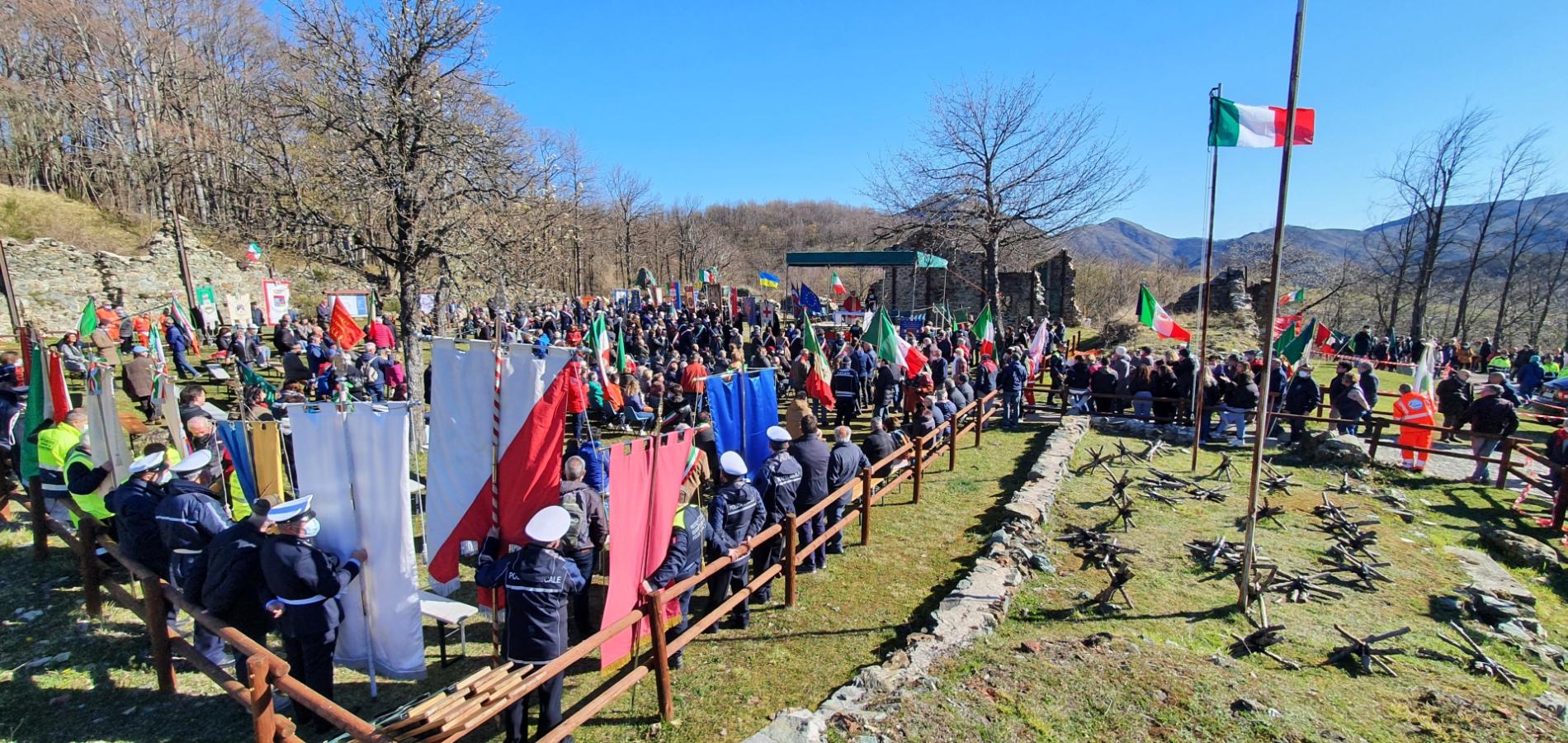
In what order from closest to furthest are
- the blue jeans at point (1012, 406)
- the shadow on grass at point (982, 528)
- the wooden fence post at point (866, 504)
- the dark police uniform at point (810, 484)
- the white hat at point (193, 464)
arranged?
the white hat at point (193, 464) < the shadow on grass at point (982, 528) < the dark police uniform at point (810, 484) < the wooden fence post at point (866, 504) < the blue jeans at point (1012, 406)

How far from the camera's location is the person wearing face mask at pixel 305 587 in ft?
14.4

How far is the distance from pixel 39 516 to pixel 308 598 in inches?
220

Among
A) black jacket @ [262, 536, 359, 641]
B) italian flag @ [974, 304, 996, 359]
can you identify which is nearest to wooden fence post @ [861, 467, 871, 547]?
black jacket @ [262, 536, 359, 641]

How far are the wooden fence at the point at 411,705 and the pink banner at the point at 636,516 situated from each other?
0.17 meters

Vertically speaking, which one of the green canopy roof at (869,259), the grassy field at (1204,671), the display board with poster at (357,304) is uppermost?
the green canopy roof at (869,259)

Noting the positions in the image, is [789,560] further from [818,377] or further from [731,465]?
[818,377]

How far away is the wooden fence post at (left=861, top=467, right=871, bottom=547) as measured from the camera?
313 inches

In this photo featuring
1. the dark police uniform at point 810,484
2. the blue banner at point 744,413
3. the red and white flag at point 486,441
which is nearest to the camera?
the red and white flag at point 486,441

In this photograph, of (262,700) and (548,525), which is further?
(548,525)

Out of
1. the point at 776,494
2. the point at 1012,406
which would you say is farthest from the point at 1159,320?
the point at 776,494

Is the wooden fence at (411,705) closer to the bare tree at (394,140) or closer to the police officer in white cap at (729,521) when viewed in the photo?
the police officer in white cap at (729,521)

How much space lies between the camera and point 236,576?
456cm

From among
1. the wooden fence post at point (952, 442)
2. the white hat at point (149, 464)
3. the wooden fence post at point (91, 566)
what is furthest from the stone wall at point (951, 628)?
the wooden fence post at point (91, 566)

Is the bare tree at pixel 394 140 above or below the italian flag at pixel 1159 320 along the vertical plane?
above
